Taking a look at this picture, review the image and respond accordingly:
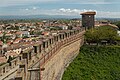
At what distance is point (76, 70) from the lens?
19656mm

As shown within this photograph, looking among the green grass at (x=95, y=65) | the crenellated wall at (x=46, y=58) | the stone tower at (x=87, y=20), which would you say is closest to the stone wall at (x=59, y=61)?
the crenellated wall at (x=46, y=58)

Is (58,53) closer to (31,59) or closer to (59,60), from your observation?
(59,60)

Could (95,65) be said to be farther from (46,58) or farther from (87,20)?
(87,20)

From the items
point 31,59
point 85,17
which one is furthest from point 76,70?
point 85,17

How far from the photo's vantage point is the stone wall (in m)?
12.8

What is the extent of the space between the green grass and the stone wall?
1.81 ft

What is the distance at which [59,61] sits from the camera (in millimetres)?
16672

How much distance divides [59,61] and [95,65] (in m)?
5.45

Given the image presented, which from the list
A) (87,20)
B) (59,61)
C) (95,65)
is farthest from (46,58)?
(87,20)

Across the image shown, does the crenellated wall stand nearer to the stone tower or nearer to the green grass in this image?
the green grass

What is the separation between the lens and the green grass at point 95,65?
62.3 ft

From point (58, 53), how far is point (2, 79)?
851cm

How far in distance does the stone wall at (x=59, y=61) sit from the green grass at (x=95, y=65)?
55 centimetres

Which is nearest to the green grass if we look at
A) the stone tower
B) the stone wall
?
the stone wall
